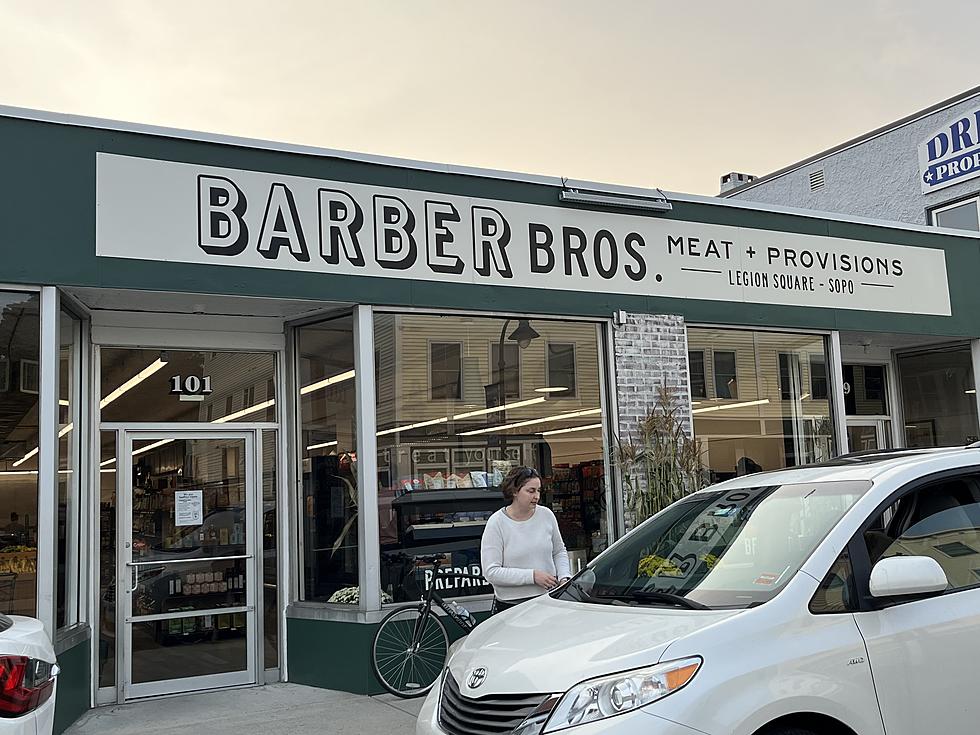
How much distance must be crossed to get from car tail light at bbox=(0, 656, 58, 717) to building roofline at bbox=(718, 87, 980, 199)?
Answer: 48.9 feet

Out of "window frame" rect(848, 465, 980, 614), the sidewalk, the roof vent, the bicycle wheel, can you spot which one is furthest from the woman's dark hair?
the roof vent

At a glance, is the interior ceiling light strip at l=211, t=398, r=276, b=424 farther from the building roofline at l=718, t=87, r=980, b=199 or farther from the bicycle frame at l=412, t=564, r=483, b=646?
the building roofline at l=718, t=87, r=980, b=199

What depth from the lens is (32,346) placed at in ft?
24.7

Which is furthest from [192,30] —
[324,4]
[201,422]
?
[201,422]

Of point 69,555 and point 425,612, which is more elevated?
point 69,555

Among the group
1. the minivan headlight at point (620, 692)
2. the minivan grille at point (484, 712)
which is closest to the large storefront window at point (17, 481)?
the minivan grille at point (484, 712)

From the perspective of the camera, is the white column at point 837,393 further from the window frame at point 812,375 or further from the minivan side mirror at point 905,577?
the minivan side mirror at point 905,577

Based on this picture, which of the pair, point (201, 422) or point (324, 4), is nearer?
point (201, 422)

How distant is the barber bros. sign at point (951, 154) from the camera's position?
1488cm

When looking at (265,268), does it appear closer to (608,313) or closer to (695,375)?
(608,313)

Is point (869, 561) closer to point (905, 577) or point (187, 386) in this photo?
point (905, 577)

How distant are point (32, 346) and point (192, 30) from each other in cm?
384

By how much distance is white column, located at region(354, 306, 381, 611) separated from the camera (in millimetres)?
8461

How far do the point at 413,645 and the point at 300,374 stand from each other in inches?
106
